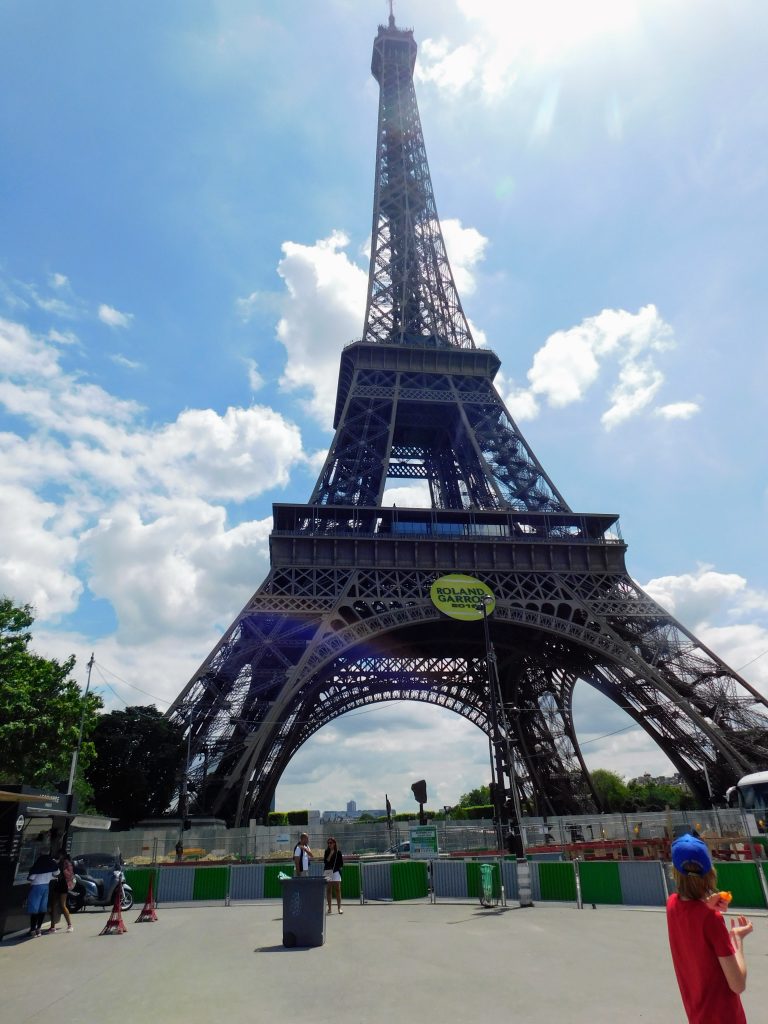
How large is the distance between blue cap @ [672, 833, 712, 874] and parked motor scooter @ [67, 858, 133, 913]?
21.0 meters

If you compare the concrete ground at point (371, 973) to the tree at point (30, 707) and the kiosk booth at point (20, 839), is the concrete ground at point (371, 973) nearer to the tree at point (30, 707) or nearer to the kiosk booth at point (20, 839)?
the kiosk booth at point (20, 839)

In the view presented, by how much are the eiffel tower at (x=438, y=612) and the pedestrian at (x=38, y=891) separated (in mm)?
13064

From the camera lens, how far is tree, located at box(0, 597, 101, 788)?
3064 cm

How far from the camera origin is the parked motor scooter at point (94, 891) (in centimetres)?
2086

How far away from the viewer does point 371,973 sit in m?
9.84

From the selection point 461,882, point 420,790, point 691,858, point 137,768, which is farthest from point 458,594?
point 691,858

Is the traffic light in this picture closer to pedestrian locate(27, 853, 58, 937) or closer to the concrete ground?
the concrete ground

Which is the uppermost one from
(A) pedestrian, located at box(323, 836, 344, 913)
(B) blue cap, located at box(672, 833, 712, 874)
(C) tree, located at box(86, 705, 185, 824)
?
(C) tree, located at box(86, 705, 185, 824)

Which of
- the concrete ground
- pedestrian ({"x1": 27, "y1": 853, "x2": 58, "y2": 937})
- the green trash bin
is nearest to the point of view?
the concrete ground

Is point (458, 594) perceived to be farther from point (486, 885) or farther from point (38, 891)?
point (38, 891)

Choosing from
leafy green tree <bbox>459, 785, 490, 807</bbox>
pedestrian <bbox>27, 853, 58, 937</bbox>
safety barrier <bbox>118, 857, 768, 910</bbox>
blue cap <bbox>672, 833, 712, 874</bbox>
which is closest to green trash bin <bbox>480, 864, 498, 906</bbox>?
safety barrier <bbox>118, 857, 768, 910</bbox>

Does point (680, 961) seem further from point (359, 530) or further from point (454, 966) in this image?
point (359, 530)

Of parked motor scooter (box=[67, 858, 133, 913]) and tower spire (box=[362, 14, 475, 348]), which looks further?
tower spire (box=[362, 14, 475, 348])

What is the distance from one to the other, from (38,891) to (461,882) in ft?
37.7
